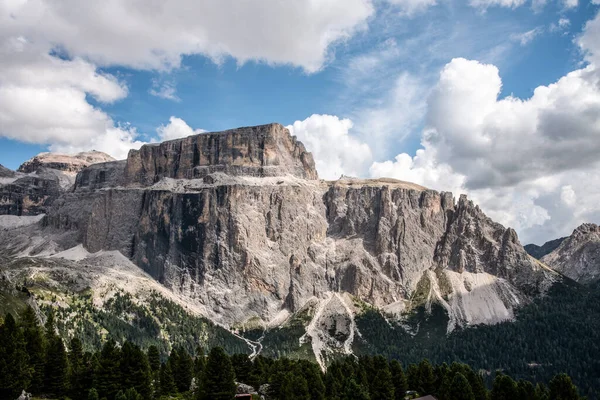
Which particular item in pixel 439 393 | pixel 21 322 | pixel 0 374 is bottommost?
pixel 439 393

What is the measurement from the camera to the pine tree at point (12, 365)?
76037 mm

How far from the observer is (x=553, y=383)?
97.0m

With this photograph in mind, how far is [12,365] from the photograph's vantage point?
77.2 metres

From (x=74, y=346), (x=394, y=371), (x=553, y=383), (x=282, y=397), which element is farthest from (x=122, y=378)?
(x=553, y=383)

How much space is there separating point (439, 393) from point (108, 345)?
63971 millimetres

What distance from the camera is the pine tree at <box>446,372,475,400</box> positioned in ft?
319

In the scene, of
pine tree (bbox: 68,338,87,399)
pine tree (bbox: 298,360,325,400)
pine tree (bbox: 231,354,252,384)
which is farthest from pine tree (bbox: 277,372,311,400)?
pine tree (bbox: 68,338,87,399)

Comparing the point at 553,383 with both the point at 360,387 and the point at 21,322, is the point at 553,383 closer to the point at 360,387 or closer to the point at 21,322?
the point at 360,387

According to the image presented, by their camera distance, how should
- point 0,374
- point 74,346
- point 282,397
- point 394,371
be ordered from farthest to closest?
point 394,371 → point 74,346 → point 282,397 → point 0,374

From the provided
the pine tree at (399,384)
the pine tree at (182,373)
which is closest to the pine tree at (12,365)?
the pine tree at (182,373)

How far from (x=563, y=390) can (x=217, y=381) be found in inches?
2424

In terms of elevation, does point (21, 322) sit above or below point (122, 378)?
above

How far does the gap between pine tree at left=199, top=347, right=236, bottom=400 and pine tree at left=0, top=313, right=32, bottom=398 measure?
27.3m

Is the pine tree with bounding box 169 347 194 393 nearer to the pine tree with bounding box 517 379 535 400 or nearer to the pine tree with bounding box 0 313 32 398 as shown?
the pine tree with bounding box 0 313 32 398
